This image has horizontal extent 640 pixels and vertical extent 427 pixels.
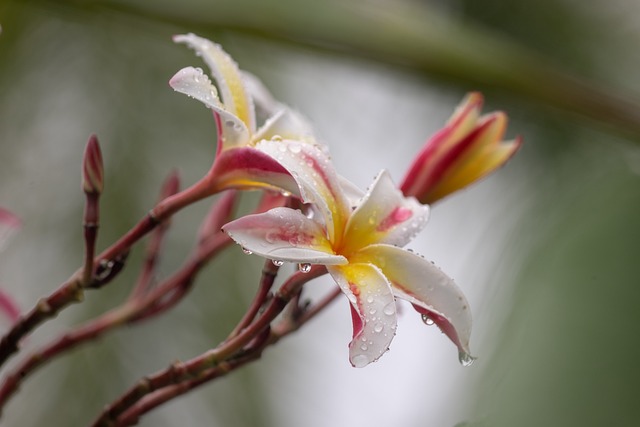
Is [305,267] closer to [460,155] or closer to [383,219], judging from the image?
[383,219]

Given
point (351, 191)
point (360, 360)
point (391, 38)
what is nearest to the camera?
point (360, 360)

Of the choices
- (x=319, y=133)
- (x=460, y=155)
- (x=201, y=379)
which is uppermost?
Answer: (x=460, y=155)

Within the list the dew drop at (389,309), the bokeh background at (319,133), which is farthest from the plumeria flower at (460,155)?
the dew drop at (389,309)

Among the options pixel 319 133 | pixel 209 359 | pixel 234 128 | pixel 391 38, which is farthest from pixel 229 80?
pixel 319 133

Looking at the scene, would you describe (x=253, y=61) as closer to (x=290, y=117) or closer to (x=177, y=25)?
(x=177, y=25)

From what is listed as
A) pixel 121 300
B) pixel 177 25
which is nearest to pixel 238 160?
pixel 177 25

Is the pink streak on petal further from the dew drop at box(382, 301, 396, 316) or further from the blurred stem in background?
the blurred stem in background

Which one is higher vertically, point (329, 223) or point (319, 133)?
point (329, 223)

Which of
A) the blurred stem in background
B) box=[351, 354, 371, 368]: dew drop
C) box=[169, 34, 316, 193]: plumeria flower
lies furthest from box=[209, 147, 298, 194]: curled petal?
the blurred stem in background
